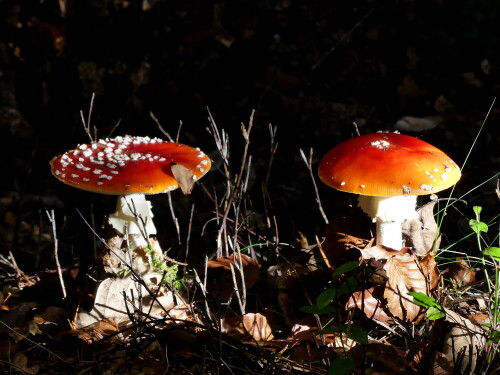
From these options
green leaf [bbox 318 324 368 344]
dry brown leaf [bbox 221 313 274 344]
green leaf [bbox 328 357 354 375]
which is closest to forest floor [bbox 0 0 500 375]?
dry brown leaf [bbox 221 313 274 344]

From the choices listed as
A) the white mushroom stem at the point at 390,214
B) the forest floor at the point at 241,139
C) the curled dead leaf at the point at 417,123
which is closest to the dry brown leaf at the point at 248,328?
the forest floor at the point at 241,139

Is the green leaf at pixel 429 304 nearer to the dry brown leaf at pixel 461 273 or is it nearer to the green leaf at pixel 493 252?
the green leaf at pixel 493 252

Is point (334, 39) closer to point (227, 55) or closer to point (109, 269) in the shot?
point (227, 55)

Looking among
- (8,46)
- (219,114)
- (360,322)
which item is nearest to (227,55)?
(219,114)

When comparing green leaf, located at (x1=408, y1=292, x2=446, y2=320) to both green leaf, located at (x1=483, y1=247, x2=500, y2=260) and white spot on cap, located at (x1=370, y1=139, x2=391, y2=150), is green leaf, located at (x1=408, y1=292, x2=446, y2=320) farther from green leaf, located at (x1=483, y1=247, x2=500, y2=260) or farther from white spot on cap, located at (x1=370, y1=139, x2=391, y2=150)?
white spot on cap, located at (x1=370, y1=139, x2=391, y2=150)

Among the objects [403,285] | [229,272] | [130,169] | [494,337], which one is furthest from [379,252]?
[130,169]

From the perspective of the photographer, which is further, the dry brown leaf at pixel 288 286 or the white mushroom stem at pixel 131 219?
the white mushroom stem at pixel 131 219

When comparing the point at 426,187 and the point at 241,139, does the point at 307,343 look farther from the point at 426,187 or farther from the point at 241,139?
the point at 241,139
